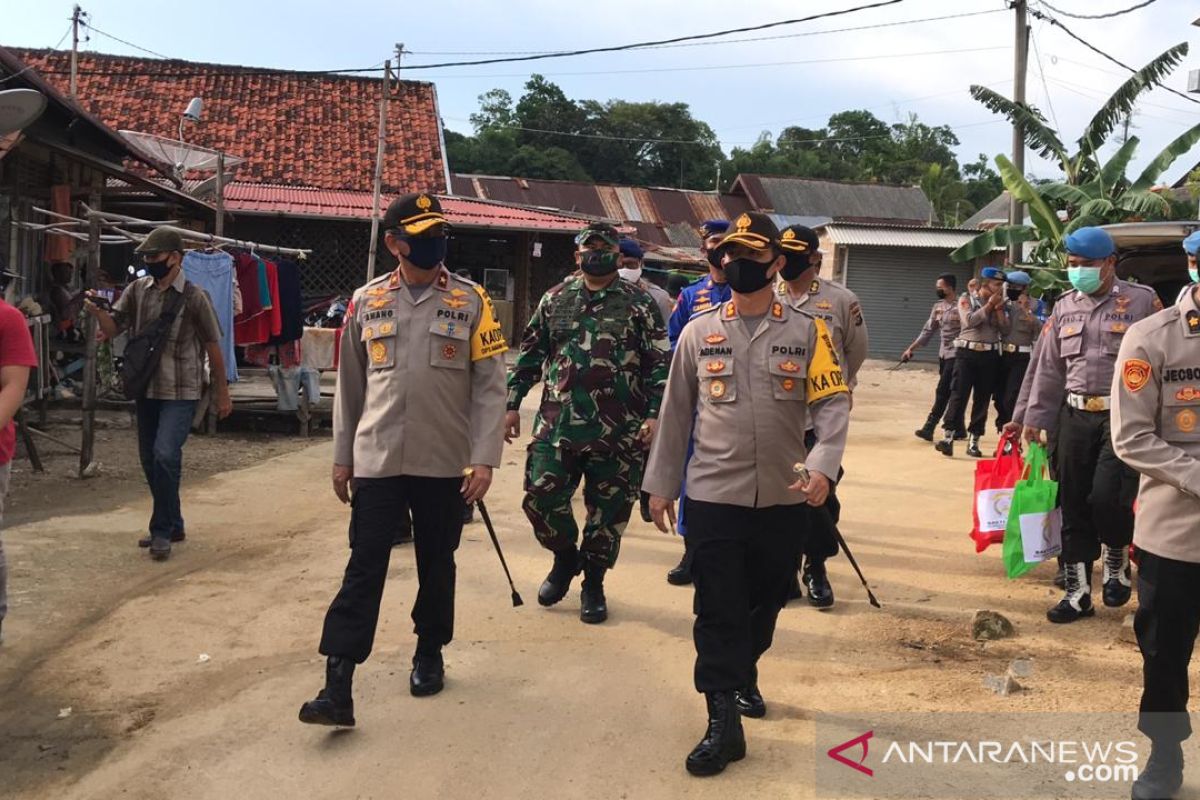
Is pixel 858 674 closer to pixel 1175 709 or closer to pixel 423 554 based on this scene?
pixel 1175 709

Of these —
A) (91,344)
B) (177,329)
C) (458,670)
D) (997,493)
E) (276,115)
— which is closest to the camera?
(458,670)

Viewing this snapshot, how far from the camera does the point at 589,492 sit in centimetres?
538

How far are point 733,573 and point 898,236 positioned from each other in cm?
2460

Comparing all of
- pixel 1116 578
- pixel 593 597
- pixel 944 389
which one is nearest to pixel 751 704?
pixel 593 597

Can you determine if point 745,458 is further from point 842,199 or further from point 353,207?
point 842,199

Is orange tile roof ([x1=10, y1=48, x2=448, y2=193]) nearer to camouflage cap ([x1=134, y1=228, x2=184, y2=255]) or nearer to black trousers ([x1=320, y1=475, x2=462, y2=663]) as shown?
camouflage cap ([x1=134, y1=228, x2=184, y2=255])

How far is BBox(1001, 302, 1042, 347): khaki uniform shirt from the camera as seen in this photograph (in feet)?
36.1

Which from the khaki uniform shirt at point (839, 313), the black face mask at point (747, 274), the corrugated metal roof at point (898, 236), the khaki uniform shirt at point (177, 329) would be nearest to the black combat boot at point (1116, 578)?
the khaki uniform shirt at point (839, 313)

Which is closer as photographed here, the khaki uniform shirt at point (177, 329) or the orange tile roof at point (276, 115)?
the khaki uniform shirt at point (177, 329)

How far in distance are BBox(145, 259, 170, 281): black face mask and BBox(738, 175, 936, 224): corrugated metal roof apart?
33.3 metres

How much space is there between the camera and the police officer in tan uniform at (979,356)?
1099cm

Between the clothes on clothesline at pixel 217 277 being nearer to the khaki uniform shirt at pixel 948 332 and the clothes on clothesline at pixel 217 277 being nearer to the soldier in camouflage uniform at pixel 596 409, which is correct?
the soldier in camouflage uniform at pixel 596 409

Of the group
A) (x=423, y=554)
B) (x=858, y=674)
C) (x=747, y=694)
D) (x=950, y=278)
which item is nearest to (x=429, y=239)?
(x=423, y=554)

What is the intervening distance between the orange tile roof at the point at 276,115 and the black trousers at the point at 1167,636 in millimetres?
20540
